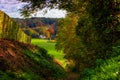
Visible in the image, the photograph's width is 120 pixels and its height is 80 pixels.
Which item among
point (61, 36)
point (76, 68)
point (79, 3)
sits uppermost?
point (79, 3)

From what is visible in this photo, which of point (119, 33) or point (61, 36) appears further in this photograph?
point (61, 36)

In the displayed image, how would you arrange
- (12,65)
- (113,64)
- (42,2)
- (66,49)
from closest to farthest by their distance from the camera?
(113,64) < (12,65) < (42,2) < (66,49)

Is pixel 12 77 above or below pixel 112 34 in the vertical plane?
below

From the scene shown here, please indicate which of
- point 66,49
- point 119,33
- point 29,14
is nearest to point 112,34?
point 119,33

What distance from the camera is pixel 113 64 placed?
10430mm

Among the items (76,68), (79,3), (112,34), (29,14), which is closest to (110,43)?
(112,34)

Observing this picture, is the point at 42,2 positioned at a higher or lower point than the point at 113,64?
higher

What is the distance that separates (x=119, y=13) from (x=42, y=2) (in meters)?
8.06

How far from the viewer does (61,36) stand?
6688 cm

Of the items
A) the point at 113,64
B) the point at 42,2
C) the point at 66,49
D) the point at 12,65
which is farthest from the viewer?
the point at 66,49

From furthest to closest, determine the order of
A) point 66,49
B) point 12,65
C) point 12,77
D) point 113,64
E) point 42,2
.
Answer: point 66,49
point 42,2
point 12,65
point 12,77
point 113,64

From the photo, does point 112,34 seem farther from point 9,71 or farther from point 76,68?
point 76,68

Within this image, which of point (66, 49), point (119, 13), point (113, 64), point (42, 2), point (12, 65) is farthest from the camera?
point (66, 49)

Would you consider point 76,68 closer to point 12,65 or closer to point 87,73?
point 12,65
